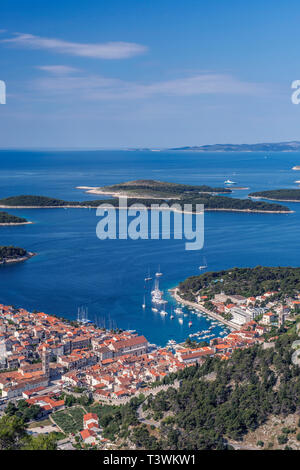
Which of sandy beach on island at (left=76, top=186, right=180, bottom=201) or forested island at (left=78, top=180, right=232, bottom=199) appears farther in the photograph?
forested island at (left=78, top=180, right=232, bottom=199)

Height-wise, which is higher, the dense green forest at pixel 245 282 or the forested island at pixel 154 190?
the forested island at pixel 154 190

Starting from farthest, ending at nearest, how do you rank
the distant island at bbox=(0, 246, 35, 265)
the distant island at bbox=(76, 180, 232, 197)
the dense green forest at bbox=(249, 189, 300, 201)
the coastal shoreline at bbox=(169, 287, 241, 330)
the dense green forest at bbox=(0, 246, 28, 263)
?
the dense green forest at bbox=(249, 189, 300, 201), the distant island at bbox=(76, 180, 232, 197), the dense green forest at bbox=(0, 246, 28, 263), the distant island at bbox=(0, 246, 35, 265), the coastal shoreline at bbox=(169, 287, 241, 330)

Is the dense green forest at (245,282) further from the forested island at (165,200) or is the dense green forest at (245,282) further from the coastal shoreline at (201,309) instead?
the forested island at (165,200)

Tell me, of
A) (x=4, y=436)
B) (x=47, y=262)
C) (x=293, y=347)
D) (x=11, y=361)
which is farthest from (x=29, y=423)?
(x=47, y=262)

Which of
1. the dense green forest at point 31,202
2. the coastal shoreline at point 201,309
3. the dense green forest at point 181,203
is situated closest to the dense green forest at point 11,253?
the coastal shoreline at point 201,309

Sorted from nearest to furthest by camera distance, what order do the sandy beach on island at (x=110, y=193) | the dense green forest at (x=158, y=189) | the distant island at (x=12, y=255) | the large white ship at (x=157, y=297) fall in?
the large white ship at (x=157, y=297) → the distant island at (x=12, y=255) → the sandy beach on island at (x=110, y=193) → the dense green forest at (x=158, y=189)

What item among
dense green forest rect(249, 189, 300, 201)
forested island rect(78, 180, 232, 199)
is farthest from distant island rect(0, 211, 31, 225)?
dense green forest rect(249, 189, 300, 201)

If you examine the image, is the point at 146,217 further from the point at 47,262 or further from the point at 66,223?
the point at 47,262

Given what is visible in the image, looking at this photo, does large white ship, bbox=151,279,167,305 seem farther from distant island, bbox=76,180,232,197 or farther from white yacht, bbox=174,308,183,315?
distant island, bbox=76,180,232,197
